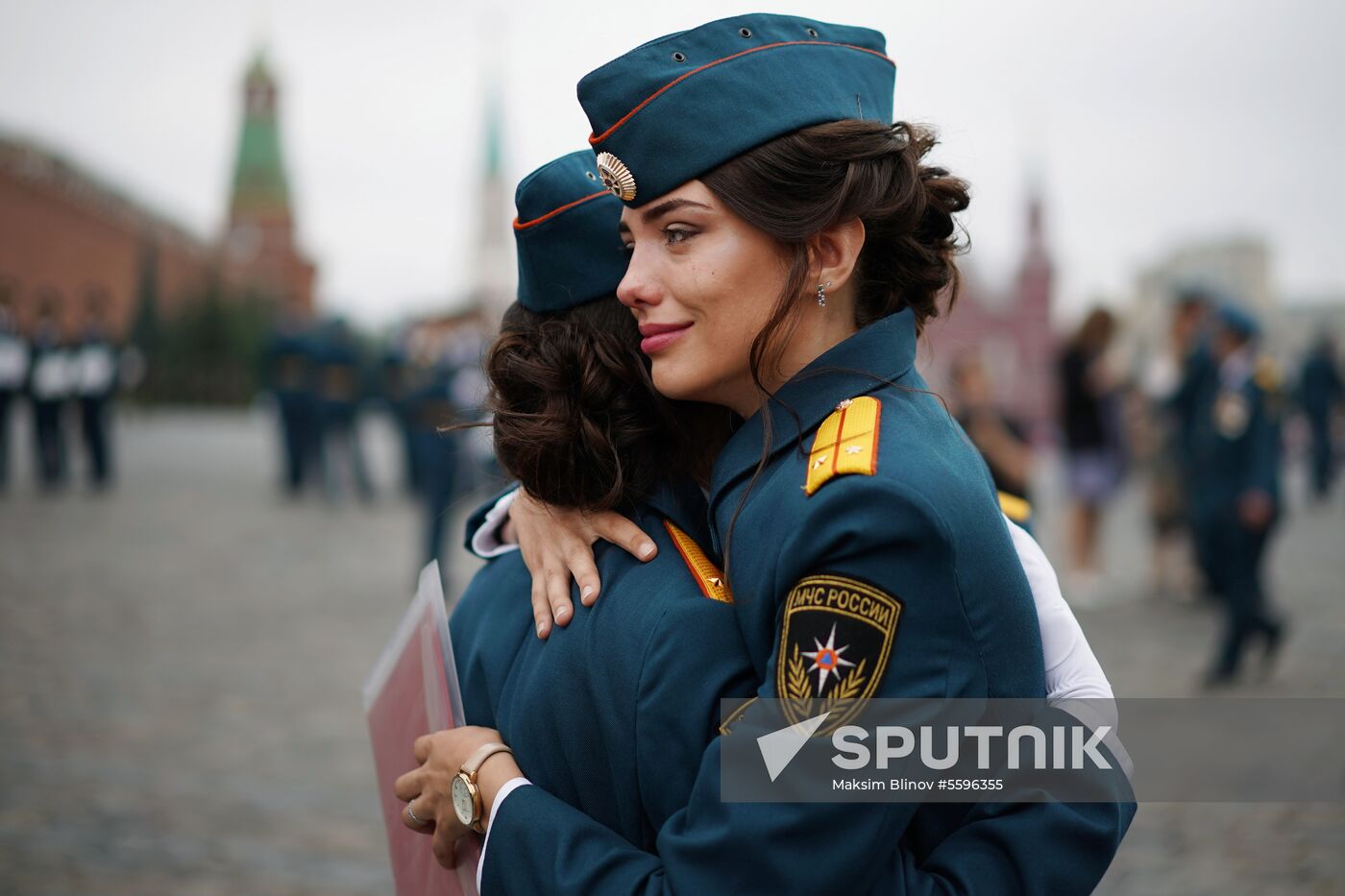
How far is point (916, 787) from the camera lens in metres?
1.54

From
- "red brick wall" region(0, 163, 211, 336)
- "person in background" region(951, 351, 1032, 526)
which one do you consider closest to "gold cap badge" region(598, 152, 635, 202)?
"person in background" region(951, 351, 1032, 526)

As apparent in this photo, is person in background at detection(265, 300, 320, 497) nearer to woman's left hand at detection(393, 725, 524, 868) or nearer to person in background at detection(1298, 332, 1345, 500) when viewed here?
person in background at detection(1298, 332, 1345, 500)

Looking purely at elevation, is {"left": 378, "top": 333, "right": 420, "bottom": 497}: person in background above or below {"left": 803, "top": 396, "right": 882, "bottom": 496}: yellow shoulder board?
below

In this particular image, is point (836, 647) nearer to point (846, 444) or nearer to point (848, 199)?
point (846, 444)

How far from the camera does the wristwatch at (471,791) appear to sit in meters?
1.75

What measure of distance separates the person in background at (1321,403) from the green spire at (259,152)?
Result: 51.8m

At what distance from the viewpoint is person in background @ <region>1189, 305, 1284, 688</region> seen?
22.4 ft

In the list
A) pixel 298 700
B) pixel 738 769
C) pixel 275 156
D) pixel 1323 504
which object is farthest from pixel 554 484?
pixel 275 156

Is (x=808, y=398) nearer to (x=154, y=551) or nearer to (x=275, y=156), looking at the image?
(x=154, y=551)

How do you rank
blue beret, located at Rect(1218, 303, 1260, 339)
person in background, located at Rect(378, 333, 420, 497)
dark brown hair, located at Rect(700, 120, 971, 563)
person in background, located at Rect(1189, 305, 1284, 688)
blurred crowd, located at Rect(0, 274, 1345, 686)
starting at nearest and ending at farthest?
dark brown hair, located at Rect(700, 120, 971, 563) → person in background, located at Rect(1189, 305, 1284, 688) → blurred crowd, located at Rect(0, 274, 1345, 686) → blue beret, located at Rect(1218, 303, 1260, 339) → person in background, located at Rect(378, 333, 420, 497)

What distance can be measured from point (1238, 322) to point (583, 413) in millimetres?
6546

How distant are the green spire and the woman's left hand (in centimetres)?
6361

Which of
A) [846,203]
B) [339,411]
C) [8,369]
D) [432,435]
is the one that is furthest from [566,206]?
[8,369]

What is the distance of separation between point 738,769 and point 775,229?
654mm
